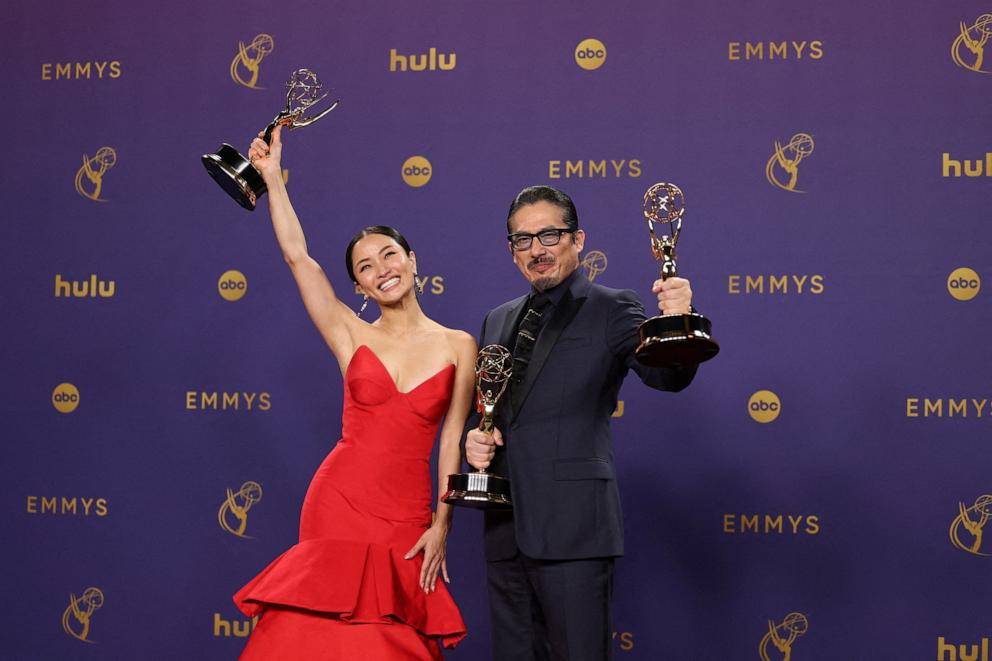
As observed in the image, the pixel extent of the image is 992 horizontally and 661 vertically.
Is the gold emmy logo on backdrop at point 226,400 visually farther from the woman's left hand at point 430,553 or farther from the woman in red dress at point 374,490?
the woman's left hand at point 430,553

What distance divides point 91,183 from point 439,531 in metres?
2.53

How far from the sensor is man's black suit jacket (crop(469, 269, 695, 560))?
8.09ft

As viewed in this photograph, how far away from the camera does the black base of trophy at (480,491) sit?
8.09 ft

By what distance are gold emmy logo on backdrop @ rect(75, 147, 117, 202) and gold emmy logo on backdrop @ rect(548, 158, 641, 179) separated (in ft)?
6.34

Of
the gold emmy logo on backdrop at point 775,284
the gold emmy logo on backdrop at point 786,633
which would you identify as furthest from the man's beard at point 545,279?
the gold emmy logo on backdrop at point 786,633

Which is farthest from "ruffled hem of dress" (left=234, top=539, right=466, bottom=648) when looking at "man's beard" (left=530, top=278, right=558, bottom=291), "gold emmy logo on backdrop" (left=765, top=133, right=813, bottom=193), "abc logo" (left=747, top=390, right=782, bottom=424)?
"gold emmy logo on backdrop" (left=765, top=133, right=813, bottom=193)

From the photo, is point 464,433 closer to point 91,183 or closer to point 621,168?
point 621,168

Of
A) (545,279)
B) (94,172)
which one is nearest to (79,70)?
(94,172)

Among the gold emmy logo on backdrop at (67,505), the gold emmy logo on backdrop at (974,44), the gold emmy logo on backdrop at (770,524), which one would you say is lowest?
the gold emmy logo on backdrop at (67,505)

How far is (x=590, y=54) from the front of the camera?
3.94 m

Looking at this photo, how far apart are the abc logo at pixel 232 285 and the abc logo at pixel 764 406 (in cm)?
208

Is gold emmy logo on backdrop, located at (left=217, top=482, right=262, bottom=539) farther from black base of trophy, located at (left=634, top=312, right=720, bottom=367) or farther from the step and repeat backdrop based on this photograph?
black base of trophy, located at (left=634, top=312, right=720, bottom=367)

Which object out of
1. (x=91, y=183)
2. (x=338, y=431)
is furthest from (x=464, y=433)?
(x=91, y=183)

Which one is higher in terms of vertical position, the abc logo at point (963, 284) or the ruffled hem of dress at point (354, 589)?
the abc logo at point (963, 284)
